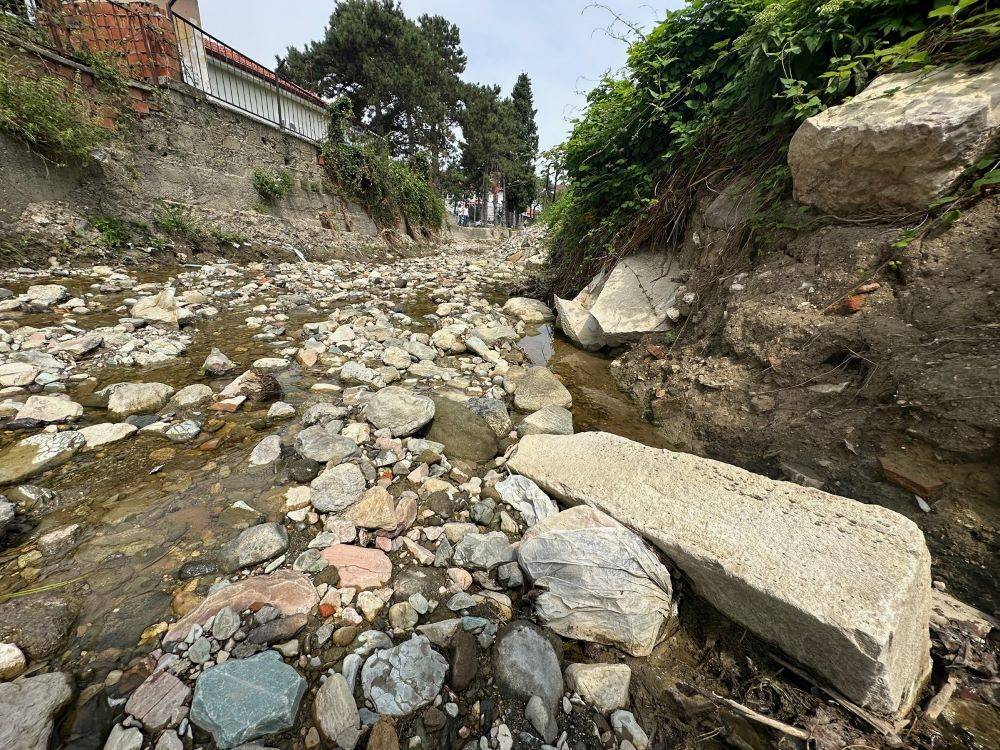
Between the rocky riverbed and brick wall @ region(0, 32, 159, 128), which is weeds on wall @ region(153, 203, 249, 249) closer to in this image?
brick wall @ region(0, 32, 159, 128)

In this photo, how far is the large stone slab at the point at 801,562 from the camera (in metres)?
1.25

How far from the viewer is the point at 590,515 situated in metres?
1.84

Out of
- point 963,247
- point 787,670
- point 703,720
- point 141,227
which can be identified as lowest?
point 703,720

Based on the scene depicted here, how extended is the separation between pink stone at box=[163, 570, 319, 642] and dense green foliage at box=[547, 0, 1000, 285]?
14.9ft

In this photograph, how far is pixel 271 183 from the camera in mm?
8797

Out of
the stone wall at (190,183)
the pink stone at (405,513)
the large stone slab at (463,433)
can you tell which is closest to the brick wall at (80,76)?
the stone wall at (190,183)

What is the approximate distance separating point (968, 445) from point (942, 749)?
4.65ft

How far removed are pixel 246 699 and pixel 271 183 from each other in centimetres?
1070

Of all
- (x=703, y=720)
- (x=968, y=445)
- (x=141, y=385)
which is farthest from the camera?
(x=141, y=385)

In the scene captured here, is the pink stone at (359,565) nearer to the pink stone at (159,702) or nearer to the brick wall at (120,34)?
the pink stone at (159,702)

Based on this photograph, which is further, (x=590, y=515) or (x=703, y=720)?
(x=590, y=515)

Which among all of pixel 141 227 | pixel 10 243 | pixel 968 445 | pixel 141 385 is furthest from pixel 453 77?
pixel 968 445

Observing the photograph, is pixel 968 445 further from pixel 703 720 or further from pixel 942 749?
pixel 703 720

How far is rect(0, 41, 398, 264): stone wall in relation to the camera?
207 inches
